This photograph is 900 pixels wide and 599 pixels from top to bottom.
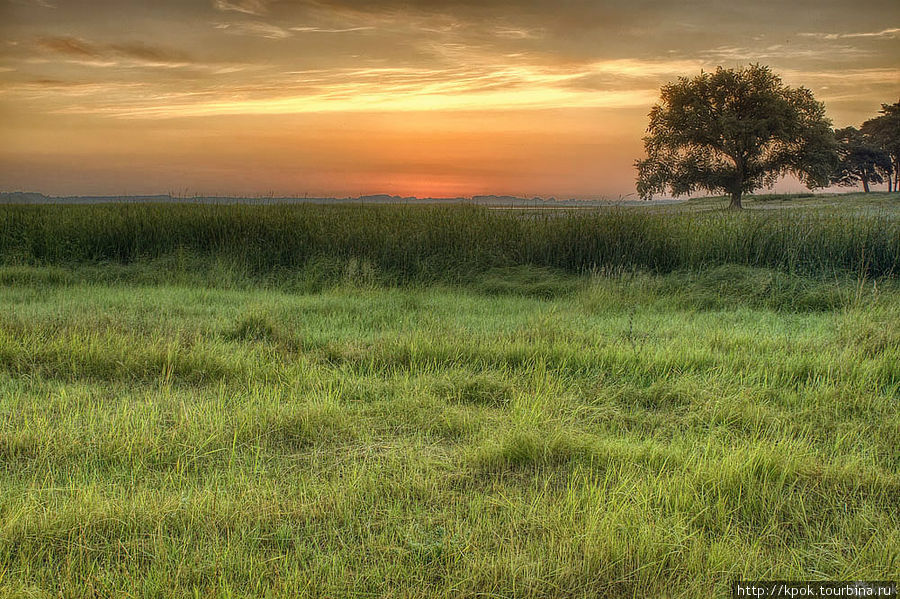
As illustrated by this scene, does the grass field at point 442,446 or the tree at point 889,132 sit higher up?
the tree at point 889,132

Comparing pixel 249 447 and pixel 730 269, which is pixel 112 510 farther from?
pixel 730 269

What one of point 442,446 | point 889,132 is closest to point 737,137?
point 889,132

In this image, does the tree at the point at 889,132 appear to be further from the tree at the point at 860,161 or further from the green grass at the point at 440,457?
the green grass at the point at 440,457

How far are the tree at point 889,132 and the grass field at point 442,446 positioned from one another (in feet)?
159

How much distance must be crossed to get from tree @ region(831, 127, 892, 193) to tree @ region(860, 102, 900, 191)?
2.18 ft

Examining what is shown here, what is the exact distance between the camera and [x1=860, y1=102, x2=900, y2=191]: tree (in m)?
46.3

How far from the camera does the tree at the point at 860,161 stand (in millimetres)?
49750

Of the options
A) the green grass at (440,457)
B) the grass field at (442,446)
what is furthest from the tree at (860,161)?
the green grass at (440,457)

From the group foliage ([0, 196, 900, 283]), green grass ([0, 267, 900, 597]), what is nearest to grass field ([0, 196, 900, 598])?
green grass ([0, 267, 900, 597])

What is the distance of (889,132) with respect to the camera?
154 ft

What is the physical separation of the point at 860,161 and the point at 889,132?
168 inches

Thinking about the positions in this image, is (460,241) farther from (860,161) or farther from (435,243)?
(860,161)

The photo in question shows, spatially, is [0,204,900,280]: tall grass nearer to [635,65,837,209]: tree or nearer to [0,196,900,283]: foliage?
[0,196,900,283]: foliage

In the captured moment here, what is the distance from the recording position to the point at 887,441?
3.85 m
